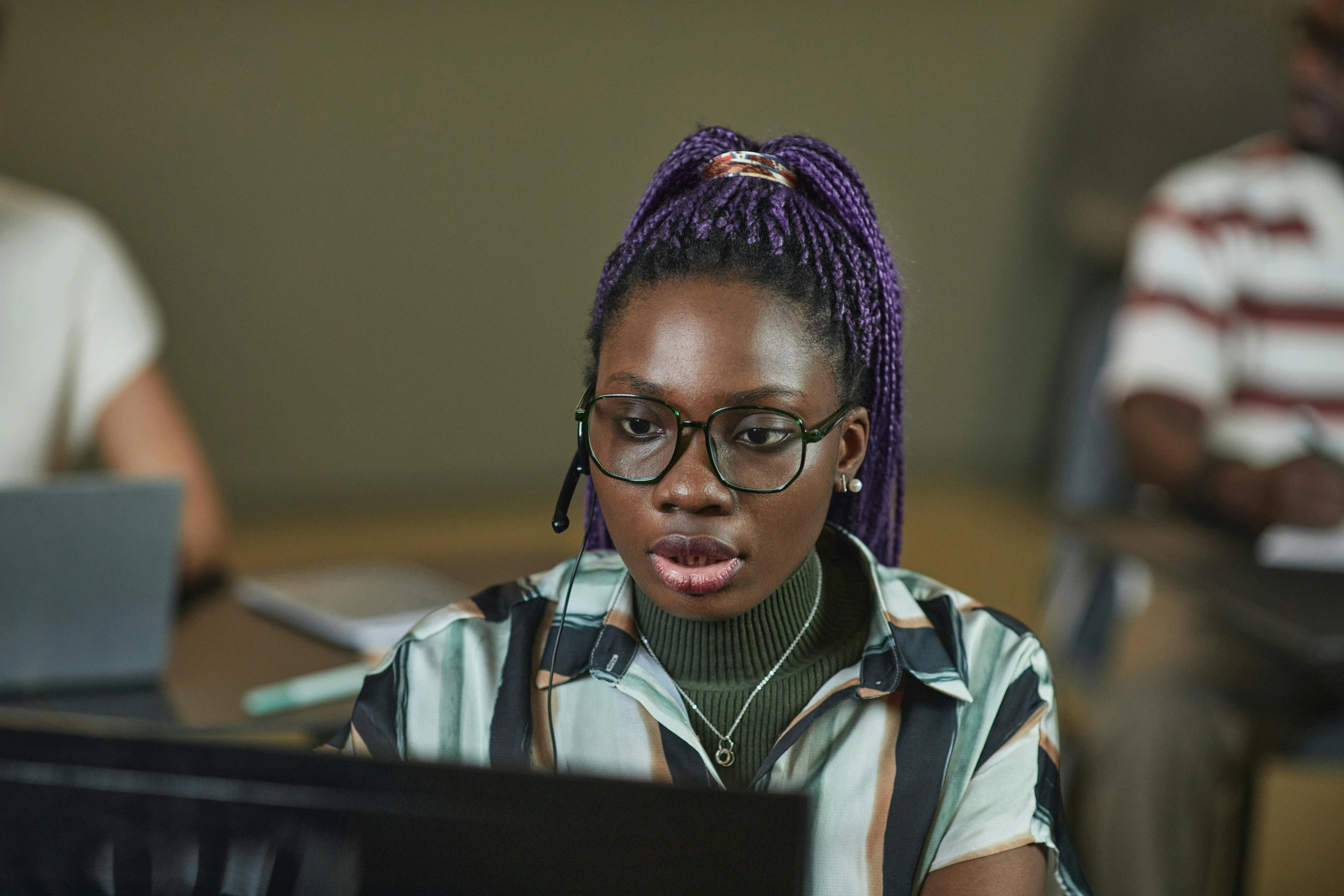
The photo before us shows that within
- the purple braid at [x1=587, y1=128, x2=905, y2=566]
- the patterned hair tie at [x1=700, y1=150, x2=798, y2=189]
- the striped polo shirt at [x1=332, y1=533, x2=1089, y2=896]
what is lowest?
the striped polo shirt at [x1=332, y1=533, x2=1089, y2=896]

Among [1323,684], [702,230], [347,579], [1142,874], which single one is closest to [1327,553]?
[1323,684]

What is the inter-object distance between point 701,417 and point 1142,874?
1492 millimetres

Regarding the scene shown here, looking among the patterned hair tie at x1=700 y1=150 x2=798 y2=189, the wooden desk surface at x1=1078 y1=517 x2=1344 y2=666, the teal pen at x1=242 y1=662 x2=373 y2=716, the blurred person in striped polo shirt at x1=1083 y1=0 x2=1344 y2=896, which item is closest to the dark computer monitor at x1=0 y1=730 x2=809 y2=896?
the patterned hair tie at x1=700 y1=150 x2=798 y2=189

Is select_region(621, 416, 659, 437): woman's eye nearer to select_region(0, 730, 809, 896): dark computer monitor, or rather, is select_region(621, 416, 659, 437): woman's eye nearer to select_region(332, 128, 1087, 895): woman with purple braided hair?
select_region(332, 128, 1087, 895): woman with purple braided hair

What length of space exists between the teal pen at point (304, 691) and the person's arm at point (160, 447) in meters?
0.41

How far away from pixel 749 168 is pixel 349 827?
13.8 inches

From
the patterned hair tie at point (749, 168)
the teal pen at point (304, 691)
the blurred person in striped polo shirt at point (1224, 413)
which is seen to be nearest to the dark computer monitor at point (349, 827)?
the patterned hair tie at point (749, 168)

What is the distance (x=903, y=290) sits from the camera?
69 centimetres

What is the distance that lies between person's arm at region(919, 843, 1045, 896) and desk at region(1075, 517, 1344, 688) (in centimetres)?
83

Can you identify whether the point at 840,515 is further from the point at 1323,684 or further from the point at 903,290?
the point at 1323,684

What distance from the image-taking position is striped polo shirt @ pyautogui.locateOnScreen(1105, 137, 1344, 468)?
6.93 feet

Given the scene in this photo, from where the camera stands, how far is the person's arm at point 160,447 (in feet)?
5.56

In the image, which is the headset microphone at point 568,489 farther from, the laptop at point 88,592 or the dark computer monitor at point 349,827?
the laptop at point 88,592

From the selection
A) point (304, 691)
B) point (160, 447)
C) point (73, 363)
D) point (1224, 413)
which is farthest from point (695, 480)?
point (1224, 413)
